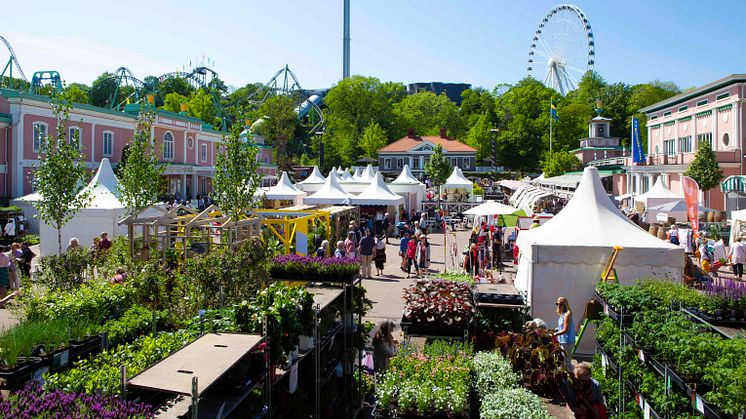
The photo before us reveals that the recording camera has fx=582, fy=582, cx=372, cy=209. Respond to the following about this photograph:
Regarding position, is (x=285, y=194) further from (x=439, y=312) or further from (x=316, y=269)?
(x=439, y=312)

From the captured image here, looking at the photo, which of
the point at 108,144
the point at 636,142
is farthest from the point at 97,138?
the point at 636,142

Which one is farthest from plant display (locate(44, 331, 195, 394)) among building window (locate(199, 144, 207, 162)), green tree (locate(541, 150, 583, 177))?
green tree (locate(541, 150, 583, 177))

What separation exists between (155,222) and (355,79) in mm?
72632

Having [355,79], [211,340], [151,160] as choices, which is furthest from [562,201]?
[355,79]

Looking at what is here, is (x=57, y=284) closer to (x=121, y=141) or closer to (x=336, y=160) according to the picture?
(x=121, y=141)

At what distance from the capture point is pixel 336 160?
80.8 meters

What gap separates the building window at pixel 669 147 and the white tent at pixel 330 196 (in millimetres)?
30503

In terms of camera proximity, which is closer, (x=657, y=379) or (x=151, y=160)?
(x=657, y=379)

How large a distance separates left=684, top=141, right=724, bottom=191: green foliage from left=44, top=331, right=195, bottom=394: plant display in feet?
105

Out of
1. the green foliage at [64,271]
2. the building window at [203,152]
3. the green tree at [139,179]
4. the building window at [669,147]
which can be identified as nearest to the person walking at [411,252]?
the green tree at [139,179]

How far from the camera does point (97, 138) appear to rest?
1542 inches

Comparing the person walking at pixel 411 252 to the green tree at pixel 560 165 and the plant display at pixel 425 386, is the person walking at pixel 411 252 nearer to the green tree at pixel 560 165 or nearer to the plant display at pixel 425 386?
the plant display at pixel 425 386

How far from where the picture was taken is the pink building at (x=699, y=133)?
3366 centimetres

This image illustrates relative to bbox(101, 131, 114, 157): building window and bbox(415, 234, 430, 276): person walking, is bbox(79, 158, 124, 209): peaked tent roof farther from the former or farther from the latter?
bbox(101, 131, 114, 157): building window
